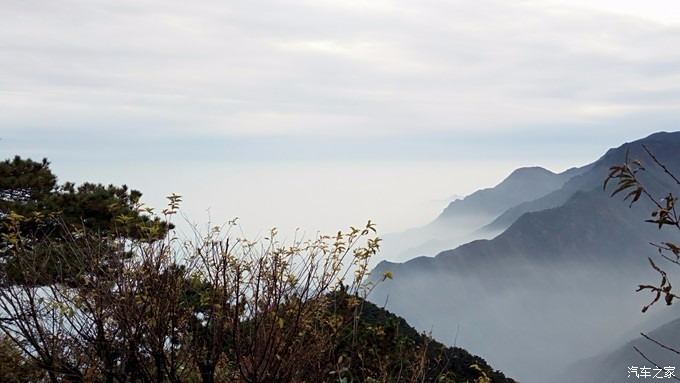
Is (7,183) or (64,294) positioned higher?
(7,183)

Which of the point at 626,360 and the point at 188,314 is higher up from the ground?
the point at 626,360

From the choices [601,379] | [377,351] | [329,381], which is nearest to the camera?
[329,381]

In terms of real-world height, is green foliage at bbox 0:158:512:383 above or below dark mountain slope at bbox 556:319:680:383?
below

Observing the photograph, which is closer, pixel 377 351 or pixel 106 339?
pixel 106 339

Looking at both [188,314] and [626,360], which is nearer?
[188,314]

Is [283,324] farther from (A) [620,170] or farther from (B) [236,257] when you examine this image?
(A) [620,170]

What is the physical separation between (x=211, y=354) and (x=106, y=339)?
2.53 feet

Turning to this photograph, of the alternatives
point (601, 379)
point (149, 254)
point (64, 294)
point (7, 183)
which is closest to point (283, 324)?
point (149, 254)

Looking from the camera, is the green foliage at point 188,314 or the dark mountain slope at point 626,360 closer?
the green foliage at point 188,314

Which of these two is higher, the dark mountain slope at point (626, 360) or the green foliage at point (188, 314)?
the dark mountain slope at point (626, 360)

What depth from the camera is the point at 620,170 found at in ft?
8.18

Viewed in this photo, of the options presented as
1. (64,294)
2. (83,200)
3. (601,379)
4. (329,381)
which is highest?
(601,379)

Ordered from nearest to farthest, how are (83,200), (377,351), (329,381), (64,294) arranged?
1. (64,294)
2. (329,381)
3. (377,351)
4. (83,200)

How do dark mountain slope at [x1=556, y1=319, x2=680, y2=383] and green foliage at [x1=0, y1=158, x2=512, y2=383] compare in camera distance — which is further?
dark mountain slope at [x1=556, y1=319, x2=680, y2=383]
